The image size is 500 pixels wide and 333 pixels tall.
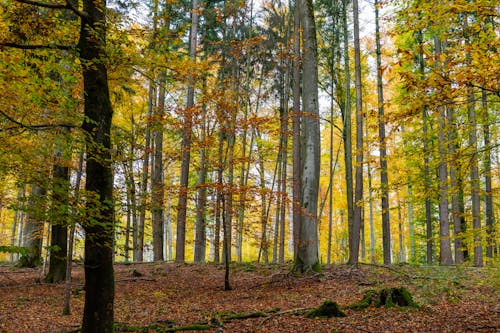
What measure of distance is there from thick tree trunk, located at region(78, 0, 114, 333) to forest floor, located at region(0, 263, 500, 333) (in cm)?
200

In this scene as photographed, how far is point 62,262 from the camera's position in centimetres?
1095

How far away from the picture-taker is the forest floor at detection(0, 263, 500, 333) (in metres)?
6.11

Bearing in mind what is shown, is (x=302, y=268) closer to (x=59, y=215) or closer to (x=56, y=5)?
(x=59, y=215)

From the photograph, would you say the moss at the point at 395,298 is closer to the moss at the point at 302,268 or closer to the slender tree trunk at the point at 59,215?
the moss at the point at 302,268

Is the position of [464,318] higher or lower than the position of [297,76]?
lower

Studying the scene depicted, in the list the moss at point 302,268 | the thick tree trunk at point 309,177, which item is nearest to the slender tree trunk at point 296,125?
the thick tree trunk at point 309,177

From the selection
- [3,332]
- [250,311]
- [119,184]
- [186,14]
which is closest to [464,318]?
[250,311]

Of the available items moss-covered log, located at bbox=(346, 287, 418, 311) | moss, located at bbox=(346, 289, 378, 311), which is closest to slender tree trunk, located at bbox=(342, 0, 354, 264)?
moss, located at bbox=(346, 289, 378, 311)

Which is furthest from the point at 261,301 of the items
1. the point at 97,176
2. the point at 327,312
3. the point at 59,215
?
the point at 59,215

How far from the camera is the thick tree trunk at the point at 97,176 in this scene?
432cm

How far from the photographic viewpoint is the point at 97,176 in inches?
178

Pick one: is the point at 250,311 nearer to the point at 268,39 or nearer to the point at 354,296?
the point at 354,296

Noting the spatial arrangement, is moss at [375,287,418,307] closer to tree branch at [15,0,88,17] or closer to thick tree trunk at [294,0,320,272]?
thick tree trunk at [294,0,320,272]

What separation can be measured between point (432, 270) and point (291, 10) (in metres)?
13.0
